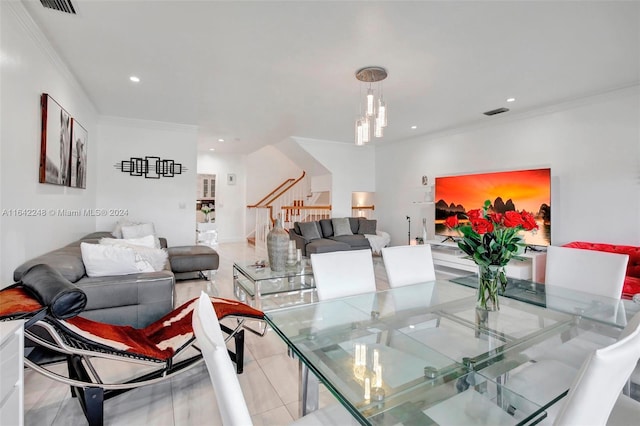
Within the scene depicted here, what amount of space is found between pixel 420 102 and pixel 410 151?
238cm

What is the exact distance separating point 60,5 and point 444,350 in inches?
128

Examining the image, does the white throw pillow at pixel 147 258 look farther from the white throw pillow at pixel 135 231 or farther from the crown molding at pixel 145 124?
the crown molding at pixel 145 124

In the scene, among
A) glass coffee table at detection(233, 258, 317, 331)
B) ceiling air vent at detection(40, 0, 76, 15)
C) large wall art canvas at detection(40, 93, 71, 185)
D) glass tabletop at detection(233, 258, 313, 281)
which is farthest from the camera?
glass tabletop at detection(233, 258, 313, 281)

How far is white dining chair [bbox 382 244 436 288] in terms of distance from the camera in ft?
7.48

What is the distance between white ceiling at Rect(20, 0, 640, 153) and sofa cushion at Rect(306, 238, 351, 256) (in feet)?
7.55

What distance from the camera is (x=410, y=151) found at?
254 inches

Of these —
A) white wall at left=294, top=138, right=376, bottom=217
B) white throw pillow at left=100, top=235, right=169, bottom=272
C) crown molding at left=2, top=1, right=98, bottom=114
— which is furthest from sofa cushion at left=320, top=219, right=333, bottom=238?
crown molding at left=2, top=1, right=98, bottom=114

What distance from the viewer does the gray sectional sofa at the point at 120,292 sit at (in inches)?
89.4

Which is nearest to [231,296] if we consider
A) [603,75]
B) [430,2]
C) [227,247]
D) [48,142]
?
[48,142]

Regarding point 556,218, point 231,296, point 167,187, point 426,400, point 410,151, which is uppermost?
point 410,151

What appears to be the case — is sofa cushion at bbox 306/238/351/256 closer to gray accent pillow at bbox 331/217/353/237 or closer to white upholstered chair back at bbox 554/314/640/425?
gray accent pillow at bbox 331/217/353/237

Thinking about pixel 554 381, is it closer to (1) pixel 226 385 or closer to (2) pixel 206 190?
(1) pixel 226 385

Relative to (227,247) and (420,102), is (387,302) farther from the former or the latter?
(227,247)

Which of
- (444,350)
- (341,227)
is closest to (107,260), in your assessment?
(444,350)
